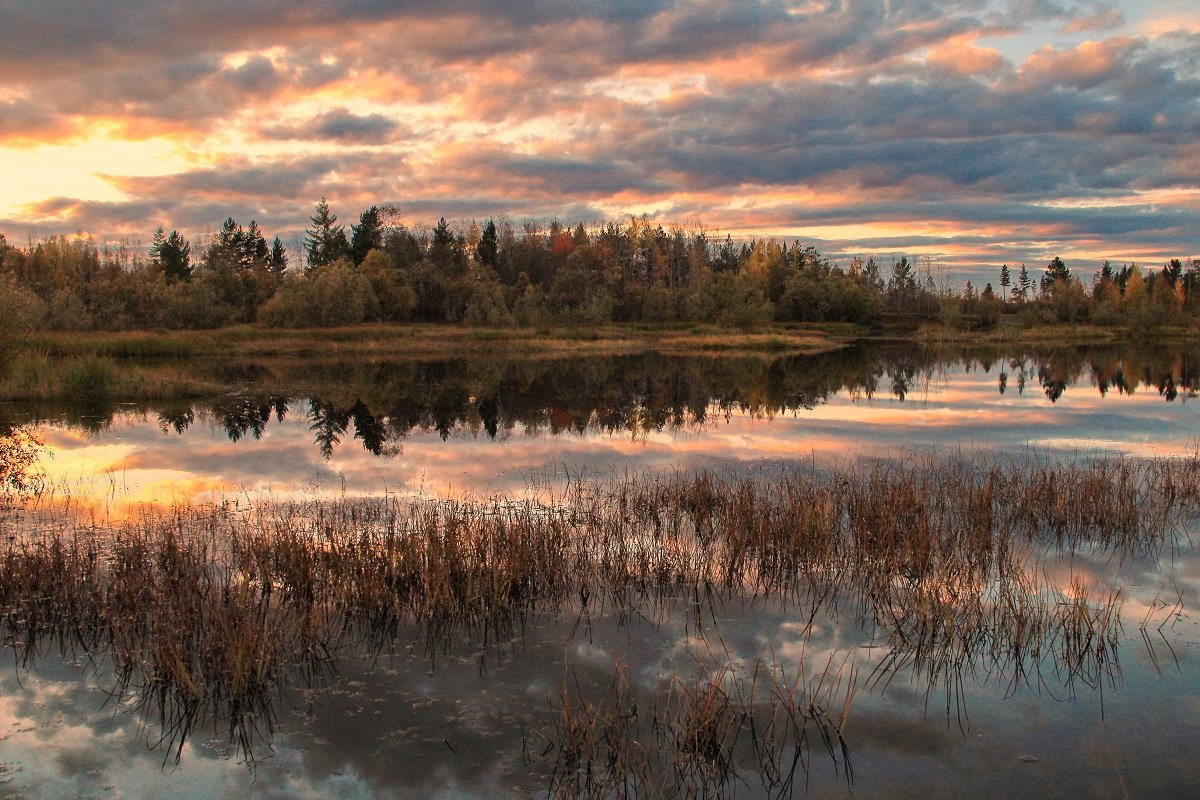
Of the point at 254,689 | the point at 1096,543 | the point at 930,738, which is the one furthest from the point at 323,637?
the point at 1096,543

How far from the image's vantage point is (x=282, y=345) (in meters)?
69.6

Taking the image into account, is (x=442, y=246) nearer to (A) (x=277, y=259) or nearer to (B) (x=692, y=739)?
(A) (x=277, y=259)

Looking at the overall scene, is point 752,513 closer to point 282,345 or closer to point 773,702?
point 773,702

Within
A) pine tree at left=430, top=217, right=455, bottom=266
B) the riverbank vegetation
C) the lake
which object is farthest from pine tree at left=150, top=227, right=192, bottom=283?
the lake

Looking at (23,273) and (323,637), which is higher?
(23,273)

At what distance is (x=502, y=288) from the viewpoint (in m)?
95.8

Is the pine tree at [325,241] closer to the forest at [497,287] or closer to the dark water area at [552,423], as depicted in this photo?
the forest at [497,287]

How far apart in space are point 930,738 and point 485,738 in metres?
3.59

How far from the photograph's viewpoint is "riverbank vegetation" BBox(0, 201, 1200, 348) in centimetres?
8112

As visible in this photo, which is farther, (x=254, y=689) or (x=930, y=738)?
(x=254, y=689)

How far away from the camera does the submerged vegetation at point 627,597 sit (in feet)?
21.9

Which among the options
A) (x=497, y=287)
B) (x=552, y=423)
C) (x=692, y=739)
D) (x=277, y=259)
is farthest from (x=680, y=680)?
(x=277, y=259)

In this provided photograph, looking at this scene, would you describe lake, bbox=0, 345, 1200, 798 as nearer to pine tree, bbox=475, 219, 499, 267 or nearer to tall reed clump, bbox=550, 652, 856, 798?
tall reed clump, bbox=550, 652, 856, 798

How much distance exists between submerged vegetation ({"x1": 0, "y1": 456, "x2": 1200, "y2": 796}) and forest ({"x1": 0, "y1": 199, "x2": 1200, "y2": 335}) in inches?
2667
